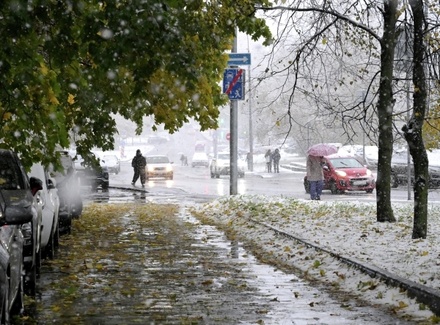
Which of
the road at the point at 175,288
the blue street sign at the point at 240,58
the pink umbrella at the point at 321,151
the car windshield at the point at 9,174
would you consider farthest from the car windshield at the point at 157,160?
the car windshield at the point at 9,174

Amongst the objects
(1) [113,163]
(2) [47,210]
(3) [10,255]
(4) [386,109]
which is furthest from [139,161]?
(3) [10,255]

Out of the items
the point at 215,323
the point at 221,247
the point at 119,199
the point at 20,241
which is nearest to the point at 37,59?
the point at 20,241

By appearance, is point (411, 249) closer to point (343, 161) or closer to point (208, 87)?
point (208, 87)

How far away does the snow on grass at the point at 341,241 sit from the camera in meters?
10.4

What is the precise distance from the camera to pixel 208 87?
1934cm

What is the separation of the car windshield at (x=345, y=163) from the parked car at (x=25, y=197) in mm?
25906

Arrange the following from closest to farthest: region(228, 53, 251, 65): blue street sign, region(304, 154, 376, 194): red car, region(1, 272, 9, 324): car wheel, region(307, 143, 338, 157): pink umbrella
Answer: region(1, 272, 9, 324): car wheel
region(228, 53, 251, 65): blue street sign
region(307, 143, 338, 157): pink umbrella
region(304, 154, 376, 194): red car

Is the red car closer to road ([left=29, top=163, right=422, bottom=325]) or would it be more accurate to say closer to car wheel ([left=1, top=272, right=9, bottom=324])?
road ([left=29, top=163, right=422, bottom=325])

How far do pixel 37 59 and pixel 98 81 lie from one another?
6.27 m

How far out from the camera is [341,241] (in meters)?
14.8

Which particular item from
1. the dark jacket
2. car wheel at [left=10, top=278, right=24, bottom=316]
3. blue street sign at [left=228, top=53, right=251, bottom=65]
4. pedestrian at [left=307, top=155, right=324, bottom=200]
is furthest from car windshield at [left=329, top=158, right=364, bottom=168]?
car wheel at [left=10, top=278, right=24, bottom=316]

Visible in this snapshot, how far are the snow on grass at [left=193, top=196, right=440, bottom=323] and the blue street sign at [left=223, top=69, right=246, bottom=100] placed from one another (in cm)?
278

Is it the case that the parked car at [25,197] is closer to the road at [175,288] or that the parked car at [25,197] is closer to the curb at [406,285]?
the road at [175,288]

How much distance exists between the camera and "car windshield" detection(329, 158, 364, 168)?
36306 millimetres
